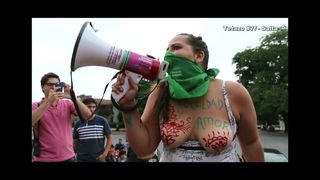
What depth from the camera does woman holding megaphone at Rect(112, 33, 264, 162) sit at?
89.4 inches

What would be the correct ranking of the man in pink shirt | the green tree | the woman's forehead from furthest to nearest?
the green tree
the man in pink shirt
the woman's forehead

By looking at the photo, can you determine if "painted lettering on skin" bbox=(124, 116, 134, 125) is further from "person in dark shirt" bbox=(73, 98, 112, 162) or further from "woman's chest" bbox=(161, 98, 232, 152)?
"person in dark shirt" bbox=(73, 98, 112, 162)

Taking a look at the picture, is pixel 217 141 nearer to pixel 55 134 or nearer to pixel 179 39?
pixel 179 39

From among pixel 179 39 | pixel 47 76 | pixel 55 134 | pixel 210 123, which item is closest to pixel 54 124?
pixel 55 134

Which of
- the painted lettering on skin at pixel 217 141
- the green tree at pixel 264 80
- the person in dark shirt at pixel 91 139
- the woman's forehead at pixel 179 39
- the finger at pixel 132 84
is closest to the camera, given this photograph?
the painted lettering on skin at pixel 217 141

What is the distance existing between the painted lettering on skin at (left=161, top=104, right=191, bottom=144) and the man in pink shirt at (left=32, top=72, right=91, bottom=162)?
5.72ft

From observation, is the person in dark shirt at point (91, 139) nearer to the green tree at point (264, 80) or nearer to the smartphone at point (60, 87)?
the smartphone at point (60, 87)

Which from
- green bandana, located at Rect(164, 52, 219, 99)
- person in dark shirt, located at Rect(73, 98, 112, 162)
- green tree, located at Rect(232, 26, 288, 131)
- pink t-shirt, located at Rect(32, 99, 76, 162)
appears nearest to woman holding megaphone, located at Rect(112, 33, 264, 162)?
green bandana, located at Rect(164, 52, 219, 99)

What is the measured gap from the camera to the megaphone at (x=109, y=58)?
2.31 metres

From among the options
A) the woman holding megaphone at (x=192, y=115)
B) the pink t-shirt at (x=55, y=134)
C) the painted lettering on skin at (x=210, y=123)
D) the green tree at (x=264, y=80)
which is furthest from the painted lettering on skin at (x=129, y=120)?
the green tree at (x=264, y=80)

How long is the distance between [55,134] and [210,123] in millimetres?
2172

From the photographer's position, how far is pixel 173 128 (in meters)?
2.30

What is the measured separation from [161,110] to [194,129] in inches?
9.5

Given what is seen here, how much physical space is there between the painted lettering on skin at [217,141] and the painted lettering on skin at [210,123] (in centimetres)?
5
